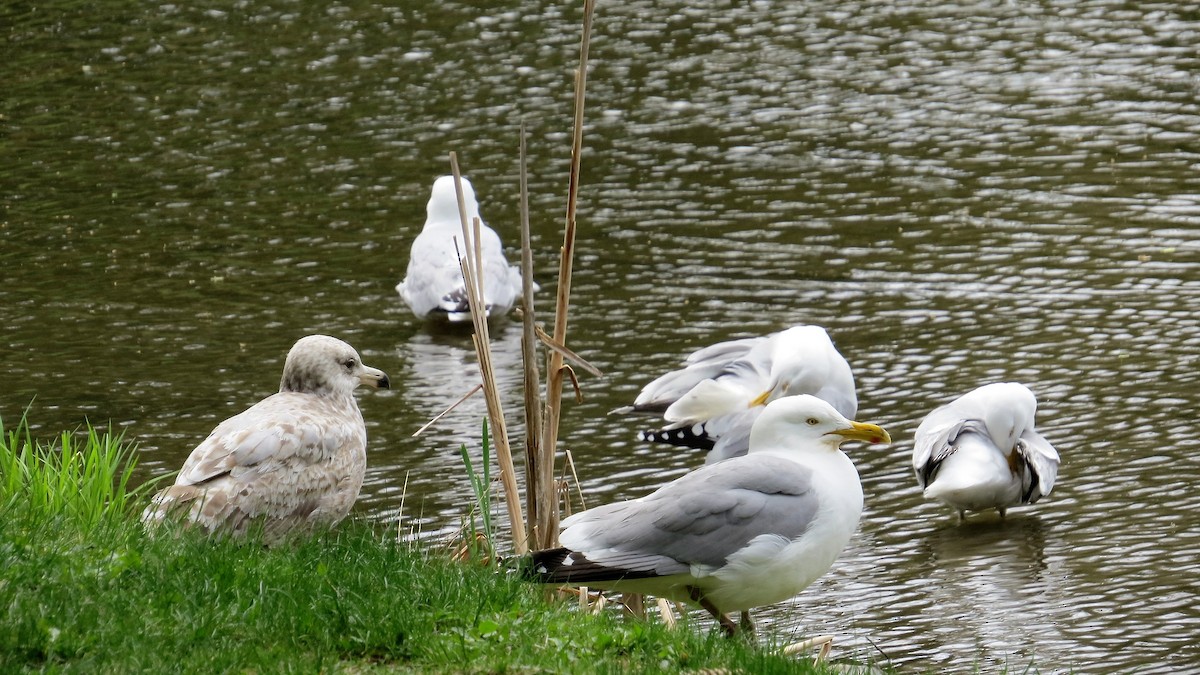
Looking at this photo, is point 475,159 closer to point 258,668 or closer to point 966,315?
point 966,315

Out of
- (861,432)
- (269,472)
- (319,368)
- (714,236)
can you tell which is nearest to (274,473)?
(269,472)

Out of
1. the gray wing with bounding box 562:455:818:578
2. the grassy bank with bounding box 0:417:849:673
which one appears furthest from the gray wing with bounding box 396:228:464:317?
the grassy bank with bounding box 0:417:849:673

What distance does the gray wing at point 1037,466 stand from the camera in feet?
24.5

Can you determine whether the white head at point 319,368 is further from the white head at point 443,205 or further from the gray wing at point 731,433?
the white head at point 443,205

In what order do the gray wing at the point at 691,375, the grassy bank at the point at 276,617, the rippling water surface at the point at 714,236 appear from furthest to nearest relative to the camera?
1. the gray wing at the point at 691,375
2. the rippling water surface at the point at 714,236
3. the grassy bank at the point at 276,617

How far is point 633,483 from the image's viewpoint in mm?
8016

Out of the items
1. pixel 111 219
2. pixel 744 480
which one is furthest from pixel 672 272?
pixel 744 480

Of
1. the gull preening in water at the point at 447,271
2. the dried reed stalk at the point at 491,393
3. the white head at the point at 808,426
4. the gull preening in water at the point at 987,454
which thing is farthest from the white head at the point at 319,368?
the gull preening in water at the point at 447,271

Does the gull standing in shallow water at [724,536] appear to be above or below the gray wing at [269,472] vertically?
below

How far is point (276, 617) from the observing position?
4520 mm

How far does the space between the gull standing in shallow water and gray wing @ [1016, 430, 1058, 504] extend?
6.85 feet

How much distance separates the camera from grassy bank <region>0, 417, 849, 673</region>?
4273 millimetres

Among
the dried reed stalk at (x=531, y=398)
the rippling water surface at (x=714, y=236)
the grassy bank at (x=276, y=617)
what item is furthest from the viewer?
the rippling water surface at (x=714, y=236)

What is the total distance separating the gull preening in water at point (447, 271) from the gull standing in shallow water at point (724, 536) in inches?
205
